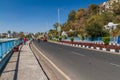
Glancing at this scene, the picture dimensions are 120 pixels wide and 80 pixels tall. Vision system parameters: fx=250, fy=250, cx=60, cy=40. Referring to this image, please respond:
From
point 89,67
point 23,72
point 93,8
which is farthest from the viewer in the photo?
point 93,8

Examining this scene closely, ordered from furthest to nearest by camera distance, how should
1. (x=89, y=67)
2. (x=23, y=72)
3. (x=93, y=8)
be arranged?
(x=93, y=8)
(x=89, y=67)
(x=23, y=72)

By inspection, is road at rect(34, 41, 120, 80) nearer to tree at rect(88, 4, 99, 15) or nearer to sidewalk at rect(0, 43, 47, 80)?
sidewalk at rect(0, 43, 47, 80)

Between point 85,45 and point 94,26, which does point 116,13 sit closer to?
point 94,26

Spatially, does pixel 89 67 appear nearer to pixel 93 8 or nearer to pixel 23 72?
pixel 23 72

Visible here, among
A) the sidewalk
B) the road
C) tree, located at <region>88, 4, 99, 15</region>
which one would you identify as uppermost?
tree, located at <region>88, 4, 99, 15</region>

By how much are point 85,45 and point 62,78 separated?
37939 millimetres

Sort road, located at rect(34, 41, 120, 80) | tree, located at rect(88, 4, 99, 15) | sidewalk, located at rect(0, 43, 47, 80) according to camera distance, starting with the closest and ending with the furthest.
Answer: sidewalk, located at rect(0, 43, 47, 80)
road, located at rect(34, 41, 120, 80)
tree, located at rect(88, 4, 99, 15)

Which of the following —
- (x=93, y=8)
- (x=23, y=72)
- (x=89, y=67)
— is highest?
(x=93, y=8)

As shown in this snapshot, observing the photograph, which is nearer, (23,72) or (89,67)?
(23,72)

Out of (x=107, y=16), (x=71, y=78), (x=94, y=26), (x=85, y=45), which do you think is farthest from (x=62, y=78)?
(x=107, y=16)

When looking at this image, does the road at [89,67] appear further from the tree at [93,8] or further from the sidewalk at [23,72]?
the tree at [93,8]

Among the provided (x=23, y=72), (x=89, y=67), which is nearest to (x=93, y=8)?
(x=89, y=67)

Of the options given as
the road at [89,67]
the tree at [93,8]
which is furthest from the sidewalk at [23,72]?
the tree at [93,8]

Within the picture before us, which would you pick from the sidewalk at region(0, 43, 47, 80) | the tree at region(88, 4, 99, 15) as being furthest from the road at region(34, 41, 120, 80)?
the tree at region(88, 4, 99, 15)
